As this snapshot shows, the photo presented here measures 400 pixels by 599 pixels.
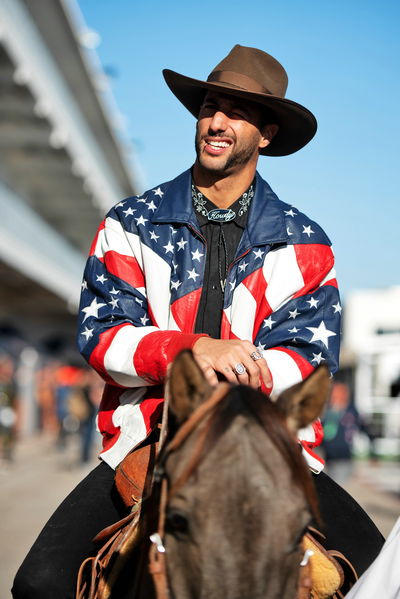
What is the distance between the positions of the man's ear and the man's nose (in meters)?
0.29

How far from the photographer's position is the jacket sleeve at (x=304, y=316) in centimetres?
354

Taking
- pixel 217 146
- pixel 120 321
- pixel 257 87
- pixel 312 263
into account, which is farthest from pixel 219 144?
pixel 120 321

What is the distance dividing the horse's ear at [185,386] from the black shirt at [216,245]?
1.13m

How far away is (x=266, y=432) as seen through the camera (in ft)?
7.82

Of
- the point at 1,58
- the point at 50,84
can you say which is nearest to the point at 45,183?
the point at 50,84

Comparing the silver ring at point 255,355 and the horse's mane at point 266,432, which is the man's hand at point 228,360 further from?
the horse's mane at point 266,432

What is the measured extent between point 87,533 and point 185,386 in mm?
1114

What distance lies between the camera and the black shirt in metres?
3.71

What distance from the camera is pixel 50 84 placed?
22297 mm

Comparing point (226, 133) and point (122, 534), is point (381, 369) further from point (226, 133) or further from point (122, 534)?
point (122, 534)

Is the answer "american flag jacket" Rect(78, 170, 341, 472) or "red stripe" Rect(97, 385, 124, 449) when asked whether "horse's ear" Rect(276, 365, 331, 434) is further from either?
"red stripe" Rect(97, 385, 124, 449)

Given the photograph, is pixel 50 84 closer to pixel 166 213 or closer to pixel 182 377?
pixel 166 213

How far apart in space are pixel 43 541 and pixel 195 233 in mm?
1449

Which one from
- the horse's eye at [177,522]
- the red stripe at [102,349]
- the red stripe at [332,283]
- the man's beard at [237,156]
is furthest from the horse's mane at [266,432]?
the man's beard at [237,156]
